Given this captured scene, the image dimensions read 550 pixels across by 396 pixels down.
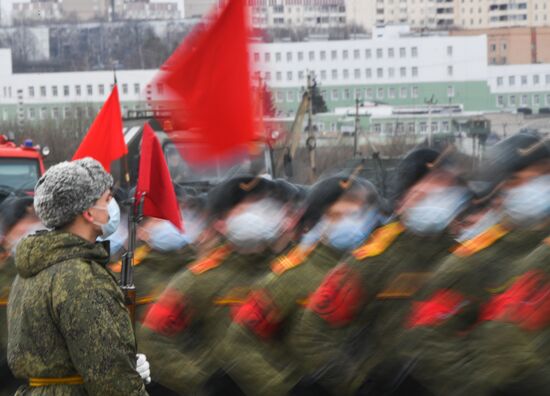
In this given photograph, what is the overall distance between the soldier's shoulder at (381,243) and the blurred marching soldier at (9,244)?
6.97 feet

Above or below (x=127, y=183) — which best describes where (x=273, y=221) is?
above

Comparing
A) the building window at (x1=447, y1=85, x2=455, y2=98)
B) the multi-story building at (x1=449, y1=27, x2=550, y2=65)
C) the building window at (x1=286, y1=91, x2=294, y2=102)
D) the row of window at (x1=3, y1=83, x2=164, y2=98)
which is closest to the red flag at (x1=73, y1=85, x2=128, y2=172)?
the building window at (x1=286, y1=91, x2=294, y2=102)

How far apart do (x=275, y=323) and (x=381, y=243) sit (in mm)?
619

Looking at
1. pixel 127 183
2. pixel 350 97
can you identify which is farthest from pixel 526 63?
pixel 127 183

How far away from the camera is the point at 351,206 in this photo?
18.7ft

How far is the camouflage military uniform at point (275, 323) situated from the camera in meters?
5.45

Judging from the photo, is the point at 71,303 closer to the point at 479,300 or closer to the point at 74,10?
the point at 479,300

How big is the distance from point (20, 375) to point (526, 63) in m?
101

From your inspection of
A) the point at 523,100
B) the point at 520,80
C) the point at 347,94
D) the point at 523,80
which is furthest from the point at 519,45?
the point at 347,94

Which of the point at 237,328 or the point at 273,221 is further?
the point at 273,221

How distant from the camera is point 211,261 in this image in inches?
231

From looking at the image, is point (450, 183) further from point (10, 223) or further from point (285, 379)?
point (10, 223)

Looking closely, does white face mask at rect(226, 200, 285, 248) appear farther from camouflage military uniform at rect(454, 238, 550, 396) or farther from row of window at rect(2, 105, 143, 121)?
row of window at rect(2, 105, 143, 121)

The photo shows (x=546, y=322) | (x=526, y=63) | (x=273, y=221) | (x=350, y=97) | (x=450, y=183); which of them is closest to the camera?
(x=546, y=322)
